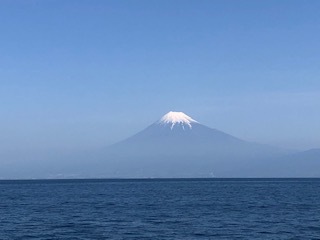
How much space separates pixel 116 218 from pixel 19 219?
9.13m

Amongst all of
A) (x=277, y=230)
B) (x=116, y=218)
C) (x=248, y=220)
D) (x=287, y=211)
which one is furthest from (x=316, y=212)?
(x=116, y=218)

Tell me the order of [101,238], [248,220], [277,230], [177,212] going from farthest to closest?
[177,212], [248,220], [277,230], [101,238]

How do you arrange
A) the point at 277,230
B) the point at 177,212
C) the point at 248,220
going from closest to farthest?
the point at 277,230 → the point at 248,220 → the point at 177,212

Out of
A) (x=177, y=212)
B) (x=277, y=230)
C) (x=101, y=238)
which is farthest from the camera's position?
(x=177, y=212)

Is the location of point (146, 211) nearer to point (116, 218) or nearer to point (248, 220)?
point (116, 218)

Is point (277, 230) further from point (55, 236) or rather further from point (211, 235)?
point (55, 236)

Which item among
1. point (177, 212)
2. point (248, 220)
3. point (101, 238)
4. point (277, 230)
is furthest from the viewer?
point (177, 212)

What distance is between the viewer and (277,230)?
160ft

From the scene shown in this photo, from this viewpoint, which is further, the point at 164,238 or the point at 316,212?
the point at 316,212

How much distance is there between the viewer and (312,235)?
151 feet

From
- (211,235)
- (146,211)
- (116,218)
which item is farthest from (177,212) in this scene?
(211,235)

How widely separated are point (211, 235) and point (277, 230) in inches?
245

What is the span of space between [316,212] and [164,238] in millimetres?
26377

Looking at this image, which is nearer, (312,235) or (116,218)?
(312,235)
